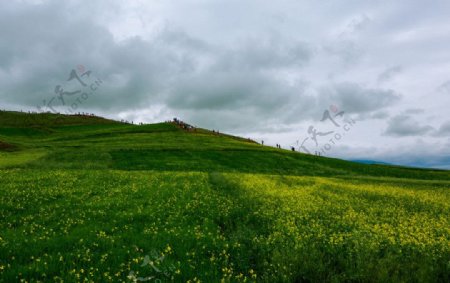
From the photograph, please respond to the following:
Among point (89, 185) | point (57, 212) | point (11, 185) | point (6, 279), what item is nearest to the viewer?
point (6, 279)

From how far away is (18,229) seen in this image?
13797mm

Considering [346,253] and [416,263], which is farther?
[346,253]

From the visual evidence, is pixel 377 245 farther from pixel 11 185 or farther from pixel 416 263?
pixel 11 185

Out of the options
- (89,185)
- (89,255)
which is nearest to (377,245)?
(89,255)

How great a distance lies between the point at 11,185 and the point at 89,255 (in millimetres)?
18507

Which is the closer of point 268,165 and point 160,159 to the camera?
point 160,159

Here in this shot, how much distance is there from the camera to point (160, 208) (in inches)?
740

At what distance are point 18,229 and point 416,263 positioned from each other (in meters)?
14.9

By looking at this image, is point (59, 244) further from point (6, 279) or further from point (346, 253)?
point (346, 253)

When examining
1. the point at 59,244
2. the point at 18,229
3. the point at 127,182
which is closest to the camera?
the point at 59,244

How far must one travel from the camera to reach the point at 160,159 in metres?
57.6

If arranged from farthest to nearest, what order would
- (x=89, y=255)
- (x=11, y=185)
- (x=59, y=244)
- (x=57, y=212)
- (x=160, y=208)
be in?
→ (x=11, y=185) → (x=160, y=208) → (x=57, y=212) → (x=59, y=244) → (x=89, y=255)

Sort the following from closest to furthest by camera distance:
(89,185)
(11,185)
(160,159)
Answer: (11,185) < (89,185) < (160,159)

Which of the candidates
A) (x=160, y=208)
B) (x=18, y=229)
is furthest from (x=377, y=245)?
(x=18, y=229)
